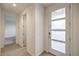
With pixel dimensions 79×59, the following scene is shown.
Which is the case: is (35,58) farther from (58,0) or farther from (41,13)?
(58,0)

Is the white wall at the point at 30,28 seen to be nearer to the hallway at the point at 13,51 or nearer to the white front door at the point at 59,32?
the hallway at the point at 13,51

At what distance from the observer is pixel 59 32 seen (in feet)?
5.10

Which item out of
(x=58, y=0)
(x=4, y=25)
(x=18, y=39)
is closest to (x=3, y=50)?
(x=18, y=39)

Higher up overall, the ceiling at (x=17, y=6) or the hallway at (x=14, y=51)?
the ceiling at (x=17, y=6)

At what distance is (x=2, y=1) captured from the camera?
4.26 feet

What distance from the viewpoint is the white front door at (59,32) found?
149cm

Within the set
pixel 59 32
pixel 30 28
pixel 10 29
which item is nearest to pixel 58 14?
pixel 59 32

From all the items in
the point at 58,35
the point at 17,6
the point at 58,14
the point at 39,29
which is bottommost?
the point at 58,35

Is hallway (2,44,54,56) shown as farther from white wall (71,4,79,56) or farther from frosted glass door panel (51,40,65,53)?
white wall (71,4,79,56)

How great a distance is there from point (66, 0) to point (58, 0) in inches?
4.4

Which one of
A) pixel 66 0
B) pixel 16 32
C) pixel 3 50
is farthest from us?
pixel 16 32

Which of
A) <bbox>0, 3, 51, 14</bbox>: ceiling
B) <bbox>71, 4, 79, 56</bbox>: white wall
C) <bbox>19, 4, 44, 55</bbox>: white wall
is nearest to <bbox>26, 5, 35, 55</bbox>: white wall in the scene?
<bbox>19, 4, 44, 55</bbox>: white wall

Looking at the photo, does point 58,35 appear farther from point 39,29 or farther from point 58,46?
point 39,29

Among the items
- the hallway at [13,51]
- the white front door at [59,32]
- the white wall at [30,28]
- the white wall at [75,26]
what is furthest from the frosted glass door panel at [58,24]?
the hallway at [13,51]
